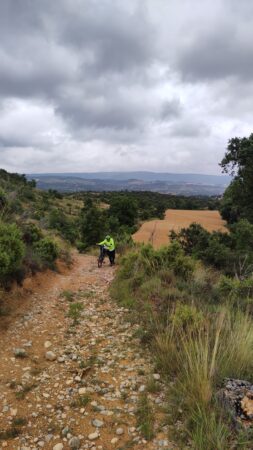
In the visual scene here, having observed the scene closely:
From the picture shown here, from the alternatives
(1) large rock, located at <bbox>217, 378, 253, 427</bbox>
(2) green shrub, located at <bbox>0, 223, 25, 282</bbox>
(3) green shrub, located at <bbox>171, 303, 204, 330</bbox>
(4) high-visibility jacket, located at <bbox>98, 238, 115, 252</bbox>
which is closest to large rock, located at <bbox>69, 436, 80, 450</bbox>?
(1) large rock, located at <bbox>217, 378, 253, 427</bbox>

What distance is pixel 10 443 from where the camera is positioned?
3.02m

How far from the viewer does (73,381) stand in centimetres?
404

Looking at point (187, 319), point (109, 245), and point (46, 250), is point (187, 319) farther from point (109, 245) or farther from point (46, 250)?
point (109, 245)

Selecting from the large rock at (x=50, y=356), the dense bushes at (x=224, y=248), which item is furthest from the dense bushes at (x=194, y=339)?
the dense bushes at (x=224, y=248)

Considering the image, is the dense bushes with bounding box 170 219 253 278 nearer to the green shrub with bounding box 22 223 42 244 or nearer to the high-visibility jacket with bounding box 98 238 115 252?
the high-visibility jacket with bounding box 98 238 115 252

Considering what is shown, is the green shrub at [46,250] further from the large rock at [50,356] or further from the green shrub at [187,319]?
the green shrub at [187,319]

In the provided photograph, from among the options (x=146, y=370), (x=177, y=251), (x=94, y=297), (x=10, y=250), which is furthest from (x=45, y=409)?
(x=177, y=251)

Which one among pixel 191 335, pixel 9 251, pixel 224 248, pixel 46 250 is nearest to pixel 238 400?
pixel 191 335

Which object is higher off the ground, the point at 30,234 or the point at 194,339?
the point at 30,234

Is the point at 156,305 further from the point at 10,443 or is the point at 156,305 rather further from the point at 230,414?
the point at 10,443

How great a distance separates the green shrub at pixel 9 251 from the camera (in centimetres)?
585

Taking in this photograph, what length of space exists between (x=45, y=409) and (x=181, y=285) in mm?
4194

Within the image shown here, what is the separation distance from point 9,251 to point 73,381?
10.00ft

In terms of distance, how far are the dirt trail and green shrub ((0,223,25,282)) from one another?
86 cm
